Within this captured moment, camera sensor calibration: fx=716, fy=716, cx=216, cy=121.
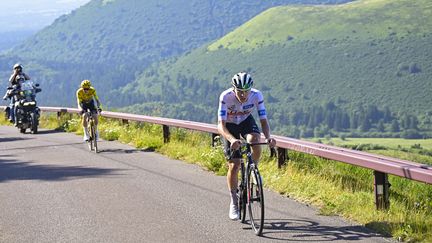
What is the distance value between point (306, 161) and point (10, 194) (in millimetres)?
4599

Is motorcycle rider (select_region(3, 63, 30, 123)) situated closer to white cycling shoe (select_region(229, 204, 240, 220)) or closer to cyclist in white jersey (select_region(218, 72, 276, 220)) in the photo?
cyclist in white jersey (select_region(218, 72, 276, 220))

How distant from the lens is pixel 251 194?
308 inches

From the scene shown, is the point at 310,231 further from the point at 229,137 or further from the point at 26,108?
the point at 26,108

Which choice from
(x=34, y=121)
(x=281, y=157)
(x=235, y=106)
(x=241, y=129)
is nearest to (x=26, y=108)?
(x=34, y=121)

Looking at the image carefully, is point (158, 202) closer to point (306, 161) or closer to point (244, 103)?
point (244, 103)

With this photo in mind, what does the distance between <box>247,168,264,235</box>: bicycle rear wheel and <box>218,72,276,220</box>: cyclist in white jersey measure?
326 mm

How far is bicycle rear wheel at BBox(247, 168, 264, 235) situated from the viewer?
7.43 m

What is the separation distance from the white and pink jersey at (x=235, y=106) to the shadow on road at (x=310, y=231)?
1.24 meters

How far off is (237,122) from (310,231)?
1.53 m

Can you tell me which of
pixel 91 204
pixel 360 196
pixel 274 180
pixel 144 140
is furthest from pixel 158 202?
pixel 144 140

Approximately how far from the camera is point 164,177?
11766mm

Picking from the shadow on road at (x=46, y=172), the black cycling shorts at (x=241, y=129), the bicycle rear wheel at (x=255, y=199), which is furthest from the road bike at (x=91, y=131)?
the bicycle rear wheel at (x=255, y=199)

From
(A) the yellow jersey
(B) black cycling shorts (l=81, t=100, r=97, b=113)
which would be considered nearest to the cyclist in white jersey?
(A) the yellow jersey

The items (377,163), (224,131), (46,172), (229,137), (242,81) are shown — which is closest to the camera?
(242,81)
